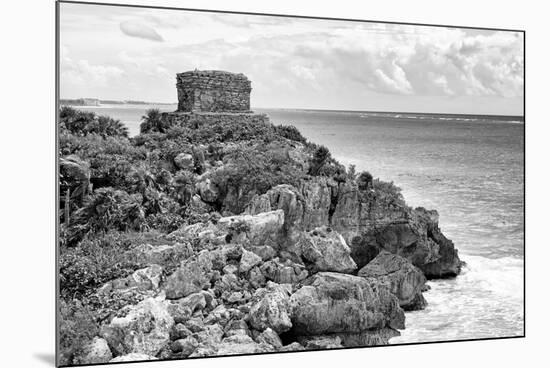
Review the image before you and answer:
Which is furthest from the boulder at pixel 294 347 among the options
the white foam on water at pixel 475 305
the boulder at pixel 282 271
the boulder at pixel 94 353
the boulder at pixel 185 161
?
the boulder at pixel 185 161

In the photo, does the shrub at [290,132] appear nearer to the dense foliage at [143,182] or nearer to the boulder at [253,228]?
the dense foliage at [143,182]

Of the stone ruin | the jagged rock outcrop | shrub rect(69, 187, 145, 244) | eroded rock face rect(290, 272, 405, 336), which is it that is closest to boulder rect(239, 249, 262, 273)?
the jagged rock outcrop

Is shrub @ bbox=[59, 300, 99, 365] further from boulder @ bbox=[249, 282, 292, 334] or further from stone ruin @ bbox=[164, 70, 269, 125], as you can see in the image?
stone ruin @ bbox=[164, 70, 269, 125]

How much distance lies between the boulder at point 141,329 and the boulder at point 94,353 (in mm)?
101

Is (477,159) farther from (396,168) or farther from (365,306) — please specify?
(365,306)

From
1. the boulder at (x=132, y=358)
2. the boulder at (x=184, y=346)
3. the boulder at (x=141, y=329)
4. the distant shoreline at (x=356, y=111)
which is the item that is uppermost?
the distant shoreline at (x=356, y=111)

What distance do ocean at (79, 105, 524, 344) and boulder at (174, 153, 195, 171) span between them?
185cm

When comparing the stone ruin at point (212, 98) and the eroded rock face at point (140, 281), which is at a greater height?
the stone ruin at point (212, 98)

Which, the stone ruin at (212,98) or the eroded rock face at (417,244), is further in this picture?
the eroded rock face at (417,244)

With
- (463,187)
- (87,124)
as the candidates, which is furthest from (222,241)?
(463,187)

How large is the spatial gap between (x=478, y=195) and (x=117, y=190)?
507 centimetres

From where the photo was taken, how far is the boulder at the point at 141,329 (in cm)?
1028

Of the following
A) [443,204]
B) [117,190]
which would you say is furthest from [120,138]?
[443,204]

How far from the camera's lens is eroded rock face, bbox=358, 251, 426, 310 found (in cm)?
1170
